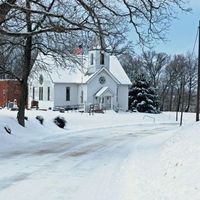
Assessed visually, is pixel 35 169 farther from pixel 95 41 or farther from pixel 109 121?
pixel 109 121

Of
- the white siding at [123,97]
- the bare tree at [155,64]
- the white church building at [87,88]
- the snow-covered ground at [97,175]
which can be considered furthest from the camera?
the bare tree at [155,64]

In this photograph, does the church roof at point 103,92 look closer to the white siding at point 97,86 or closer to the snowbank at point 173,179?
the white siding at point 97,86

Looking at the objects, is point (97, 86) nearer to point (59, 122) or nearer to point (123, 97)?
Answer: point (123, 97)

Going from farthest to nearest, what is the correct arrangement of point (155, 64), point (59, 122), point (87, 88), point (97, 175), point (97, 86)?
1. point (155, 64)
2. point (97, 86)
3. point (87, 88)
4. point (59, 122)
5. point (97, 175)

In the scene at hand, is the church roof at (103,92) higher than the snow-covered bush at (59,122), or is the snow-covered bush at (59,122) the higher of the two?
the church roof at (103,92)

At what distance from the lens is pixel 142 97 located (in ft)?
250

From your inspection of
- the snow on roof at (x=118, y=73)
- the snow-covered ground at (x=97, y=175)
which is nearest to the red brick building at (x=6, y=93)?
the snow on roof at (x=118, y=73)

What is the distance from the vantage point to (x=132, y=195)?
32.8 feet

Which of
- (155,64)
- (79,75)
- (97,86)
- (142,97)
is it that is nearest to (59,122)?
(97,86)

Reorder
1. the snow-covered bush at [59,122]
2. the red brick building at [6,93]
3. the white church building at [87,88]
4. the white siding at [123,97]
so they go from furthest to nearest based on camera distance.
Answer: the red brick building at [6,93] < the white siding at [123,97] < the white church building at [87,88] < the snow-covered bush at [59,122]

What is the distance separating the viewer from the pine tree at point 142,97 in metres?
74.9

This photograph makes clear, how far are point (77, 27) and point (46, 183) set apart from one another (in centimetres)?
1116

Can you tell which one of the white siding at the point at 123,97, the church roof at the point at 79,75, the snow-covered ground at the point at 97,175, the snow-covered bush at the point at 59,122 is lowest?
the snow-covered ground at the point at 97,175

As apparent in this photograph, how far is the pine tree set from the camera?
74938 mm
